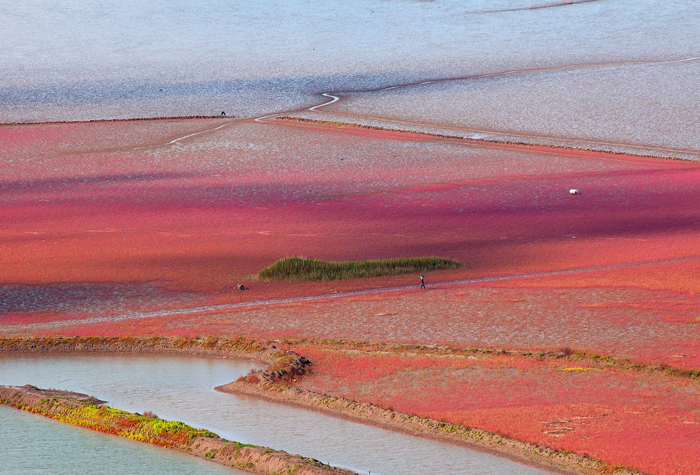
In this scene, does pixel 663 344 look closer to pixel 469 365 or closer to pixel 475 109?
pixel 469 365

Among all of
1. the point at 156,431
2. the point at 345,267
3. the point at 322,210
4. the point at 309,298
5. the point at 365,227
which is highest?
the point at 322,210

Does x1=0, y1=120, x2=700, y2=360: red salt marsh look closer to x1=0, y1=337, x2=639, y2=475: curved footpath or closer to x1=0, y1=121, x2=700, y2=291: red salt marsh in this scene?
x1=0, y1=121, x2=700, y2=291: red salt marsh

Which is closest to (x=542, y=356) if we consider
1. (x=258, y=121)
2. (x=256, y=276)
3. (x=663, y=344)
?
(x=663, y=344)

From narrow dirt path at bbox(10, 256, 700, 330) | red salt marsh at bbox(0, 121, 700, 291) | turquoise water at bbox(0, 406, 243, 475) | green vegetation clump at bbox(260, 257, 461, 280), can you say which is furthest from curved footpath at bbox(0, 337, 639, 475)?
green vegetation clump at bbox(260, 257, 461, 280)

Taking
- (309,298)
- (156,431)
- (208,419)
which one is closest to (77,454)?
(156,431)

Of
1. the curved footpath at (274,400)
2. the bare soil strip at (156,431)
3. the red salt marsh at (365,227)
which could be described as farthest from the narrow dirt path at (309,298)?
the bare soil strip at (156,431)

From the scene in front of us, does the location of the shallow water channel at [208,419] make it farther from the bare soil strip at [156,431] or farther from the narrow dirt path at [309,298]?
the narrow dirt path at [309,298]

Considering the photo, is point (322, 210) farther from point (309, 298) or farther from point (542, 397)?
point (542, 397)
